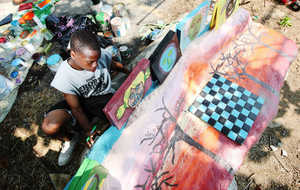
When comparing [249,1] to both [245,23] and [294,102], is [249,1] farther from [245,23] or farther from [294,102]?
[294,102]

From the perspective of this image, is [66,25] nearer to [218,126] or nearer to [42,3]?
[42,3]

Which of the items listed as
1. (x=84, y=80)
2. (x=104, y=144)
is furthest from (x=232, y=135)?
(x=84, y=80)

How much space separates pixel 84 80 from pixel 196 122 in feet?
4.69

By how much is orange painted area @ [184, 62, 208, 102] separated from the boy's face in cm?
112

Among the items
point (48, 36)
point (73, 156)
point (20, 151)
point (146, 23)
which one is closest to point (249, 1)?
point (146, 23)

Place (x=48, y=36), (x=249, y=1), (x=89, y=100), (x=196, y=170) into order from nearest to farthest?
(x=196, y=170), (x=89, y=100), (x=48, y=36), (x=249, y=1)

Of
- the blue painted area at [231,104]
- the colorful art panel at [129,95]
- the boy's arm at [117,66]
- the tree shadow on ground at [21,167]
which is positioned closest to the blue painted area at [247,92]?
the blue painted area at [231,104]

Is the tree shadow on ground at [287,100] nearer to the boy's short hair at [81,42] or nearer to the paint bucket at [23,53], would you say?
the boy's short hair at [81,42]

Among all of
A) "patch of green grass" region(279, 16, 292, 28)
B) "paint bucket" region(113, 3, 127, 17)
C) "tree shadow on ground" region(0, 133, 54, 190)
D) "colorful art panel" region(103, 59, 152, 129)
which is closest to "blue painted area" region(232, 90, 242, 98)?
"colorful art panel" region(103, 59, 152, 129)

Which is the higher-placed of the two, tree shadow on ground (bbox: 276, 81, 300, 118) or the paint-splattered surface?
the paint-splattered surface

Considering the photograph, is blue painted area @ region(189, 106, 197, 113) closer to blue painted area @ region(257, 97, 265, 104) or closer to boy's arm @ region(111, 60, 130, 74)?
blue painted area @ region(257, 97, 265, 104)

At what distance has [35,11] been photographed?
4.01 m

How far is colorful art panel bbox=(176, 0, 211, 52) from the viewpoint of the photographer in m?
2.07

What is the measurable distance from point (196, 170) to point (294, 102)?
198 centimetres
